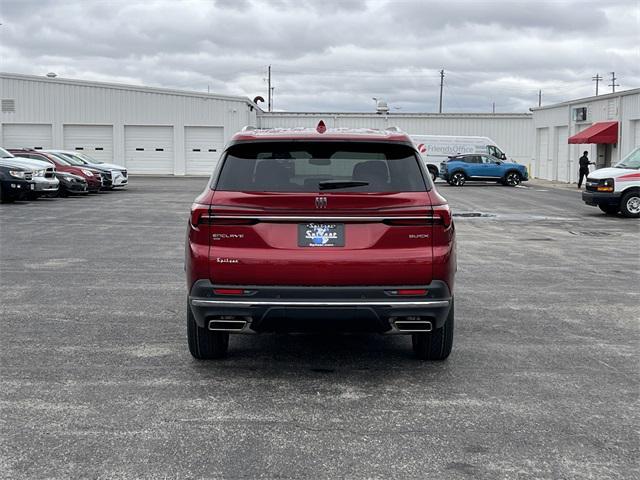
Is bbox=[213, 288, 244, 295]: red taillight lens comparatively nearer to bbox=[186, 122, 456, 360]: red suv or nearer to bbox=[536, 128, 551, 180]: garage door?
bbox=[186, 122, 456, 360]: red suv

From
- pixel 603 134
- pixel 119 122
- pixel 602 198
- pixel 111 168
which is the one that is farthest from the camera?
pixel 119 122

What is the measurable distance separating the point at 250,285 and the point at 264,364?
1031mm

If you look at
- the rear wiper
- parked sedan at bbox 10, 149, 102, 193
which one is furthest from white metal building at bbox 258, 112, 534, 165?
the rear wiper

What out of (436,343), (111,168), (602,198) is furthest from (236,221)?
(111,168)

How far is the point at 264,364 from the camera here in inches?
245

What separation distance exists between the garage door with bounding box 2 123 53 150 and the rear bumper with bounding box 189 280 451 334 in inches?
1900

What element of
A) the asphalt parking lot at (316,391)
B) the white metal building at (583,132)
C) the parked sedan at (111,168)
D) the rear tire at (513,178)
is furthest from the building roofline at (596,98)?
the asphalt parking lot at (316,391)

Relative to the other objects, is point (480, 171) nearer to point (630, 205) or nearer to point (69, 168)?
point (630, 205)

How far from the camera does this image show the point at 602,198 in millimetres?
21281

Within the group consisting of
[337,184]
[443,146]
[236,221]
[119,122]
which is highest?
[119,122]

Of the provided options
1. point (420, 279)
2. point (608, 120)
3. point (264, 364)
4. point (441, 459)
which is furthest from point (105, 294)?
point (608, 120)

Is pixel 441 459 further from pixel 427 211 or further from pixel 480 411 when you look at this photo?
pixel 427 211

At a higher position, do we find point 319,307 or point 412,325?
point 319,307

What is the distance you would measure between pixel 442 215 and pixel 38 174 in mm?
21258
